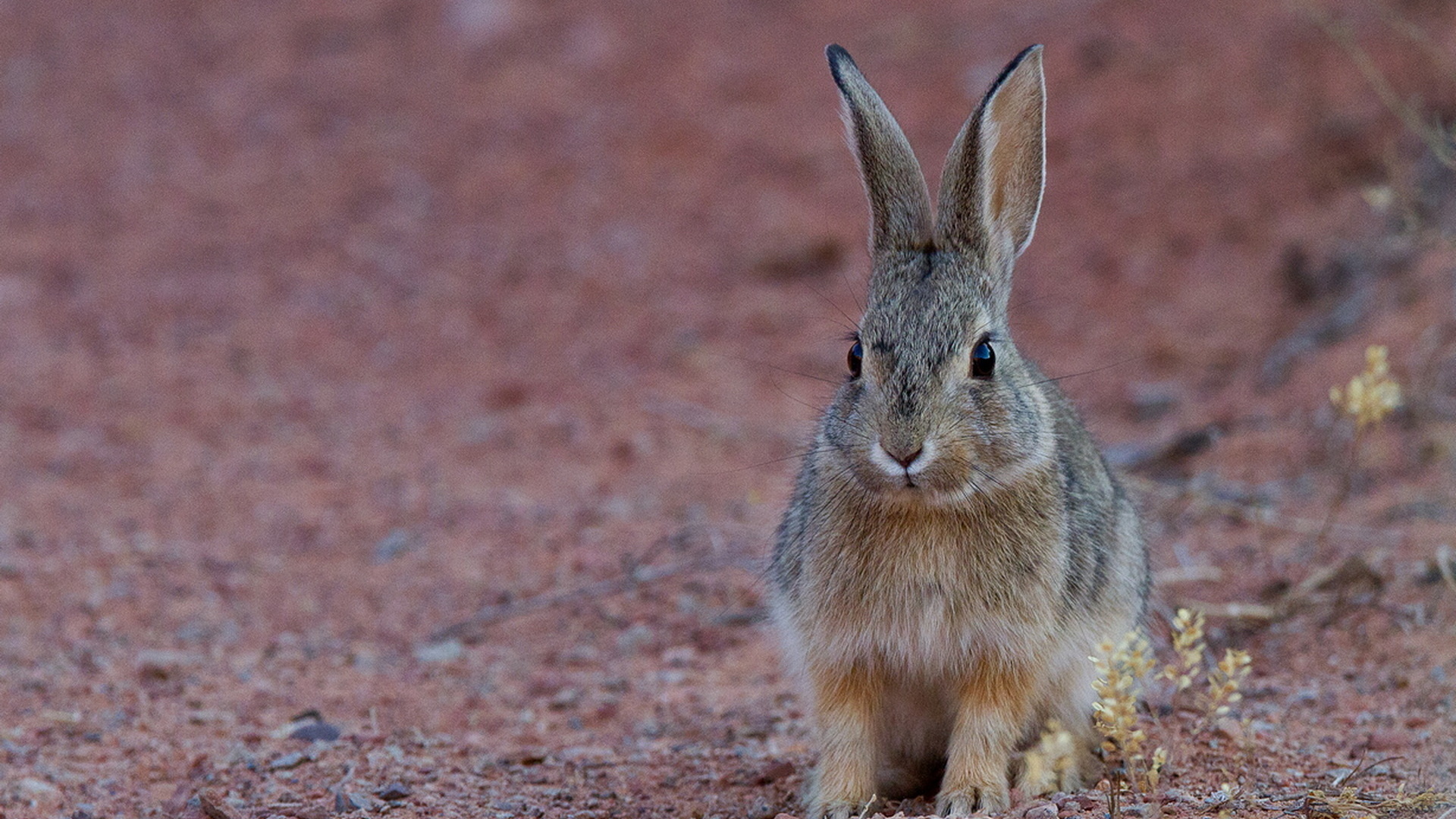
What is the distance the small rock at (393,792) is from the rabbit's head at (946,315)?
64.1 inches

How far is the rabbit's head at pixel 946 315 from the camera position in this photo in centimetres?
427

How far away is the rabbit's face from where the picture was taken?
423 cm

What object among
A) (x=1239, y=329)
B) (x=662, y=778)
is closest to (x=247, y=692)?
(x=662, y=778)

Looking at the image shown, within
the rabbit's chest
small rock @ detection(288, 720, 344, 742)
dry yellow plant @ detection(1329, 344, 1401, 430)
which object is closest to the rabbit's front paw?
the rabbit's chest

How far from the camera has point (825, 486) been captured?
4.70 metres

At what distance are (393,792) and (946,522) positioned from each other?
1823mm

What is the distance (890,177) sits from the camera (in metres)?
4.88

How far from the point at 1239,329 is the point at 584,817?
6.44m

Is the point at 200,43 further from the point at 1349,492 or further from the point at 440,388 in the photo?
the point at 1349,492

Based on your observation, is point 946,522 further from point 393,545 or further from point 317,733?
point 393,545

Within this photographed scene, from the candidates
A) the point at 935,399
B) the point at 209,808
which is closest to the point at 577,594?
the point at 209,808

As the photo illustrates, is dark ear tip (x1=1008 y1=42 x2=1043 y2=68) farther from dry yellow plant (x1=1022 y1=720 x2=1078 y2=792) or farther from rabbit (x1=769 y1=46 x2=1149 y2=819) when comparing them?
dry yellow plant (x1=1022 y1=720 x2=1078 y2=792)

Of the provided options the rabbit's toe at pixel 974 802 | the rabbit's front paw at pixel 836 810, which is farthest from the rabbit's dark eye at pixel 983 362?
the rabbit's front paw at pixel 836 810

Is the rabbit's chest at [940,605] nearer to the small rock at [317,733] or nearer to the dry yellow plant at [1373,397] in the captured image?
the dry yellow plant at [1373,397]
